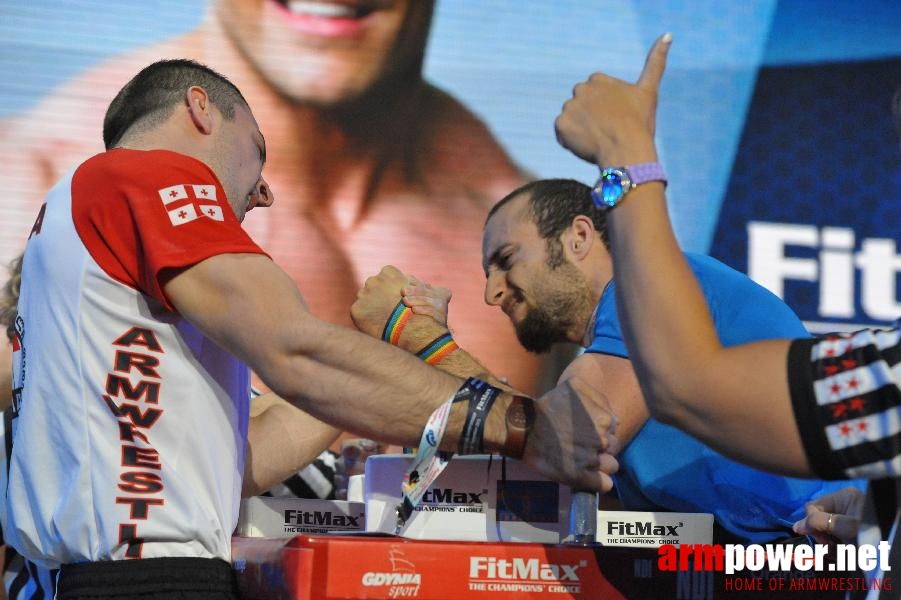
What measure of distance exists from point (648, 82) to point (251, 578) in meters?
0.90

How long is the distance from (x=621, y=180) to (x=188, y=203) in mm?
687

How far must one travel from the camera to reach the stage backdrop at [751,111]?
4.80 meters

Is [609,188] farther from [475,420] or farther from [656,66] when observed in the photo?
[475,420]

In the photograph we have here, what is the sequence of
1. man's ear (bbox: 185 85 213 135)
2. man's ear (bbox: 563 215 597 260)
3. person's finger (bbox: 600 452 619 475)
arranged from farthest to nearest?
man's ear (bbox: 563 215 597 260) → man's ear (bbox: 185 85 213 135) → person's finger (bbox: 600 452 619 475)

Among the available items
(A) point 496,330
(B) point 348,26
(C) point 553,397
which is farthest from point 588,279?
(B) point 348,26

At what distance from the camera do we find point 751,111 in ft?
16.5

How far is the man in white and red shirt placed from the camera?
5.01 ft

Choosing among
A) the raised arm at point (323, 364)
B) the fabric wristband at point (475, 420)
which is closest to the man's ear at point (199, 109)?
the raised arm at point (323, 364)

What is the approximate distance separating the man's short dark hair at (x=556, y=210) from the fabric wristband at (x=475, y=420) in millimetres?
1338

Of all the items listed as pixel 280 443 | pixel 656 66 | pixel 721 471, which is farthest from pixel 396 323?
pixel 656 66

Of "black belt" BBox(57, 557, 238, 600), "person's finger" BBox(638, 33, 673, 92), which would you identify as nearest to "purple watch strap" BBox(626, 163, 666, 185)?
"person's finger" BBox(638, 33, 673, 92)

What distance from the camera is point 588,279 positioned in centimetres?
282

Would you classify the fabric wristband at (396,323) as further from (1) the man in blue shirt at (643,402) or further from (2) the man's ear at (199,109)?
(2) the man's ear at (199,109)

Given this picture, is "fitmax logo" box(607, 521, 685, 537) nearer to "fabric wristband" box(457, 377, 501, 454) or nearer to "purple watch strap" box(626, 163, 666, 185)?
"fabric wristband" box(457, 377, 501, 454)
